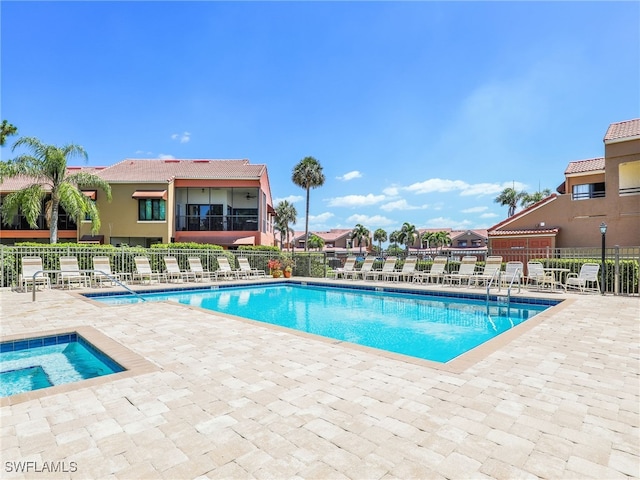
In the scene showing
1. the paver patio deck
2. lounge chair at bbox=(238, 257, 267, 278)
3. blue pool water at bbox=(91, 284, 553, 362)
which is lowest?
blue pool water at bbox=(91, 284, 553, 362)

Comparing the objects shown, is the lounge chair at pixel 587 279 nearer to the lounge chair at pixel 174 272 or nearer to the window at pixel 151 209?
the lounge chair at pixel 174 272

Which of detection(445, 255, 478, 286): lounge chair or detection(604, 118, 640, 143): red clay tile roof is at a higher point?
detection(604, 118, 640, 143): red clay tile roof

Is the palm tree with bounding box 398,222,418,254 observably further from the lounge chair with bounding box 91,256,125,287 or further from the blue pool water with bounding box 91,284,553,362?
the lounge chair with bounding box 91,256,125,287

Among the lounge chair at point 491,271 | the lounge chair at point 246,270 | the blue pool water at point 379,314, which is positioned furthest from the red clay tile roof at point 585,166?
the lounge chair at point 246,270

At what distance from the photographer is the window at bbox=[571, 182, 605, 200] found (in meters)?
23.3

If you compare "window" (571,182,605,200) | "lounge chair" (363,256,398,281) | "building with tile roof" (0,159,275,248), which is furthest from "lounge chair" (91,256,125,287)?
"window" (571,182,605,200)

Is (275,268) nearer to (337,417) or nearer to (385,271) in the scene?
(385,271)

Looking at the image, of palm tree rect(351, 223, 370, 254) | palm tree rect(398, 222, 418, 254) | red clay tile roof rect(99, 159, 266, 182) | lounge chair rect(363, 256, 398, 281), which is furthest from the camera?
palm tree rect(398, 222, 418, 254)

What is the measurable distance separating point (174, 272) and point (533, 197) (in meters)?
54.0

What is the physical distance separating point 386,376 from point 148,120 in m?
22.1

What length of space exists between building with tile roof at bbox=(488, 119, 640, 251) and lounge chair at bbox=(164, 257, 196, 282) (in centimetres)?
2014

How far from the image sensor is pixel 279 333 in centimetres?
637

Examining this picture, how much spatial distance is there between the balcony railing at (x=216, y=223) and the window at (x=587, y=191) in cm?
2229

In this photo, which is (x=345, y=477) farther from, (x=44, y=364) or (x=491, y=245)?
(x=491, y=245)
